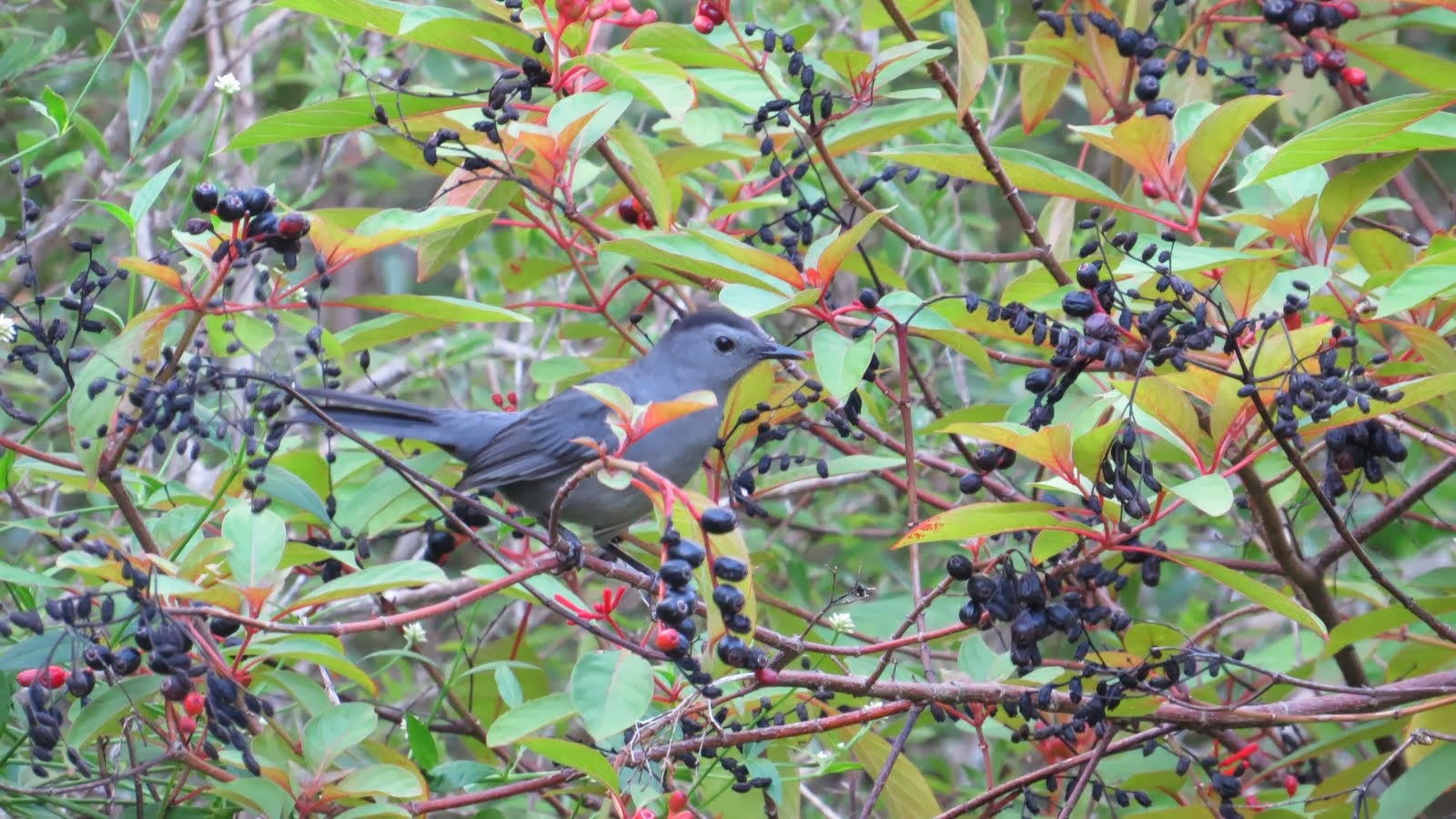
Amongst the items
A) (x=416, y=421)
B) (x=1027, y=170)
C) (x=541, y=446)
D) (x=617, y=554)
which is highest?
(x=1027, y=170)

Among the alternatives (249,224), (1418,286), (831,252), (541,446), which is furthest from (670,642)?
(541,446)

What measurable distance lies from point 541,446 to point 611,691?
7.38 feet

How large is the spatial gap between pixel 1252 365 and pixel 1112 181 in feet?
5.80

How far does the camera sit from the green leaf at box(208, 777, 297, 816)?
222 cm

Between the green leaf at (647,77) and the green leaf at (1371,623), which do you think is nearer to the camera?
the green leaf at (647,77)

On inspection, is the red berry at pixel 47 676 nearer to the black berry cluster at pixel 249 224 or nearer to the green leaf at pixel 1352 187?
the black berry cluster at pixel 249 224

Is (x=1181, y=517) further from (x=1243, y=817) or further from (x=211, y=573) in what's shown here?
(x=211, y=573)

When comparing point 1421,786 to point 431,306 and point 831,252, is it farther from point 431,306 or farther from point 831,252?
point 431,306

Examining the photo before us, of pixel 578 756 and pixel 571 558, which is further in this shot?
pixel 571 558

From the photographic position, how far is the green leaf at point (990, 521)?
2.19m

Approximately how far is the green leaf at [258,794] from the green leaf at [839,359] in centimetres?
112

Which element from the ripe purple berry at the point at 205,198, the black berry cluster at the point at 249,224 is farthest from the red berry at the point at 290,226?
the ripe purple berry at the point at 205,198

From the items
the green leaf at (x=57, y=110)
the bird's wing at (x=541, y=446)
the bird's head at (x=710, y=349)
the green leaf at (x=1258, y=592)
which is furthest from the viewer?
the bird's head at (x=710, y=349)

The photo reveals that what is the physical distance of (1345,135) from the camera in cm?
220
